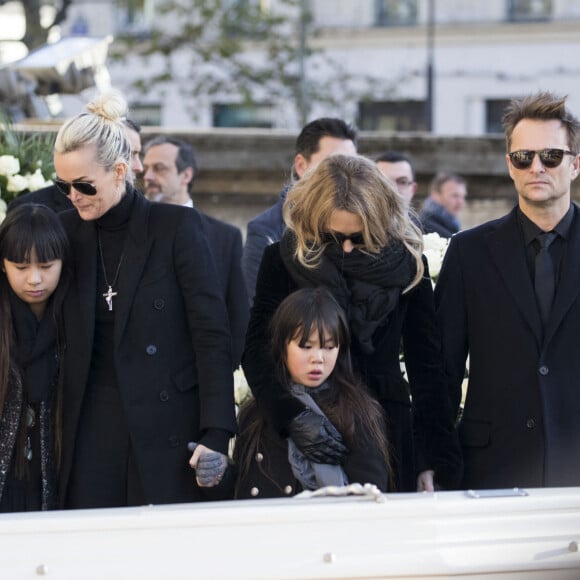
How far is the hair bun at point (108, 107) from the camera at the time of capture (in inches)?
184

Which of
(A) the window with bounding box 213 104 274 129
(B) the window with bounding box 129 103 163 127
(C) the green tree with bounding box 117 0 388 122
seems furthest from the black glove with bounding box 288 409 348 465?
(B) the window with bounding box 129 103 163 127

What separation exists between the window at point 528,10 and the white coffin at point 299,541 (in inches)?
1169

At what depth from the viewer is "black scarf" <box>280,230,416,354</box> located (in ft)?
14.4

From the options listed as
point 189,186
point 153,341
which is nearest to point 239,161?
point 189,186

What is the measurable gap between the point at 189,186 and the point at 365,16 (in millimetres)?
25831

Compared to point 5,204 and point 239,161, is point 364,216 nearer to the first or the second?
point 5,204

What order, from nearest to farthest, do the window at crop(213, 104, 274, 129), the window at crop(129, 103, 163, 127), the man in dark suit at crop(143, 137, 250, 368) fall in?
1. the man in dark suit at crop(143, 137, 250, 368)
2. the window at crop(213, 104, 274, 129)
3. the window at crop(129, 103, 163, 127)

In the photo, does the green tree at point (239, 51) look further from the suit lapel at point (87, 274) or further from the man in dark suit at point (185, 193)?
the suit lapel at point (87, 274)

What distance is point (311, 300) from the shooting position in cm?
437

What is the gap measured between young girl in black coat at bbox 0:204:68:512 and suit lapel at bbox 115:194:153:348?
0.75 ft

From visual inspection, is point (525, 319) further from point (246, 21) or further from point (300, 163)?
point (246, 21)

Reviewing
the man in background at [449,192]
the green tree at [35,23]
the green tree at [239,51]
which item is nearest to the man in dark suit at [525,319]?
the man in background at [449,192]

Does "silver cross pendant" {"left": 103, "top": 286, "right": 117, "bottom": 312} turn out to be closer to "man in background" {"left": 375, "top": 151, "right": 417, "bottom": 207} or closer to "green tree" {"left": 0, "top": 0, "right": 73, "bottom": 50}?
"man in background" {"left": 375, "top": 151, "right": 417, "bottom": 207}

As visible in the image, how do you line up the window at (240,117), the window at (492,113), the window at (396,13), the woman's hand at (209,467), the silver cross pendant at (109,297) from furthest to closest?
the window at (396,13) < the window at (492,113) < the window at (240,117) < the silver cross pendant at (109,297) < the woman's hand at (209,467)
